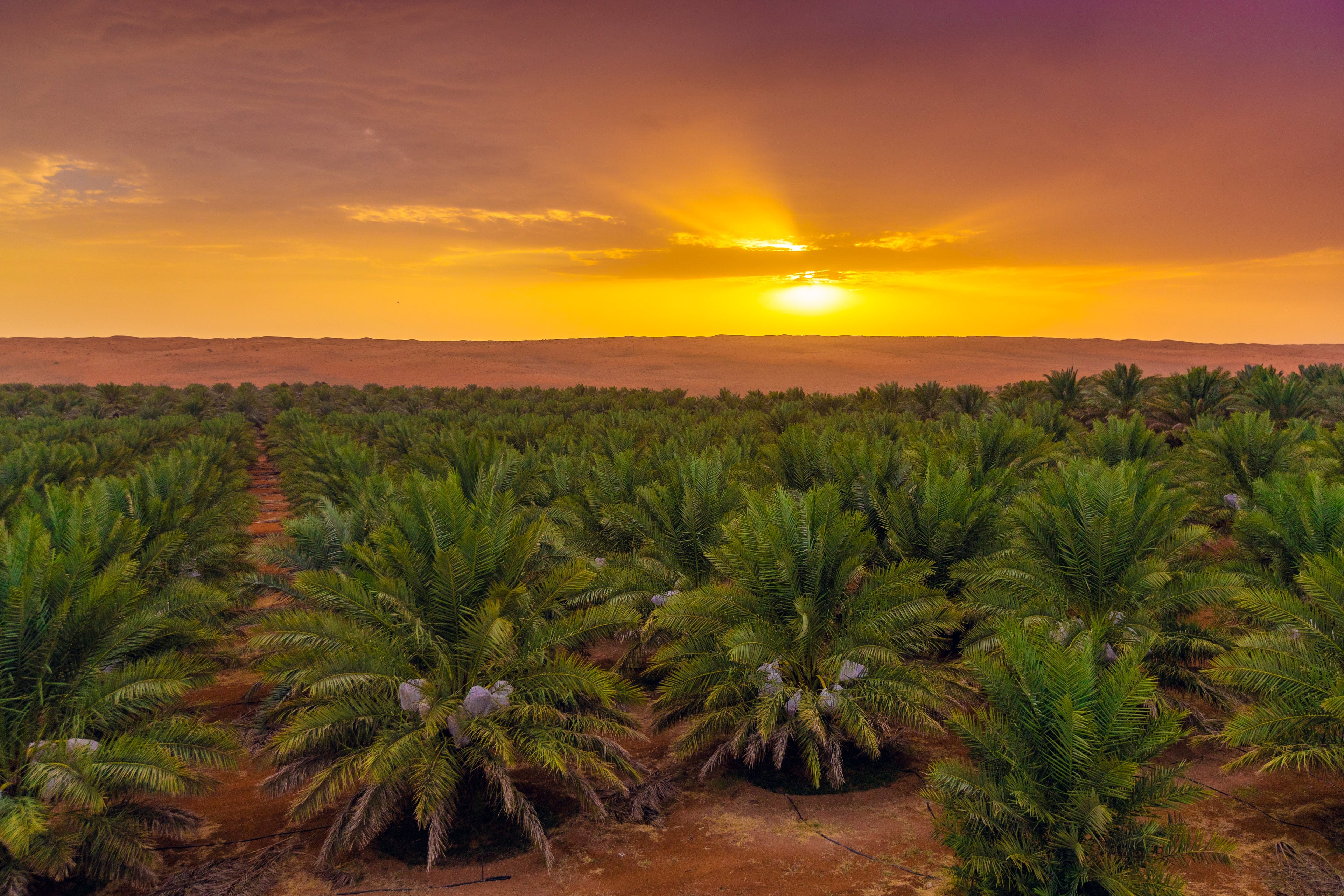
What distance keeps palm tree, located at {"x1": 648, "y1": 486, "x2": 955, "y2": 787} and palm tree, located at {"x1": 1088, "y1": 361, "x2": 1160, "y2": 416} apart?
668 inches

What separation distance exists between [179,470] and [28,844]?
29.7ft

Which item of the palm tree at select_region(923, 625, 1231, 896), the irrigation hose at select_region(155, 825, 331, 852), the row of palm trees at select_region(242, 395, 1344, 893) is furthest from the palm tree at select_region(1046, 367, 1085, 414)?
the irrigation hose at select_region(155, 825, 331, 852)

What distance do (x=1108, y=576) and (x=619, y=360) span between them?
284 ft

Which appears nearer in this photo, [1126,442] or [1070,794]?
[1070,794]

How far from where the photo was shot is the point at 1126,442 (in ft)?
42.3

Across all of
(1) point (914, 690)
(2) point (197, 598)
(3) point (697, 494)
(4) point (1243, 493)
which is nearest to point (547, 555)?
(3) point (697, 494)

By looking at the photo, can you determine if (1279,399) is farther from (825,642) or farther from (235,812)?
(235,812)

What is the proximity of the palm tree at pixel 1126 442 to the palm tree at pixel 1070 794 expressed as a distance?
933cm

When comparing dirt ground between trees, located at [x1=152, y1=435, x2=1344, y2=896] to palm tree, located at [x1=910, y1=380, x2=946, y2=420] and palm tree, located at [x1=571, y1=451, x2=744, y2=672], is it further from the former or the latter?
palm tree, located at [x1=910, y1=380, x2=946, y2=420]

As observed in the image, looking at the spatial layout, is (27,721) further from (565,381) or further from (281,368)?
(281,368)

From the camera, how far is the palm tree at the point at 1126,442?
42.7 ft

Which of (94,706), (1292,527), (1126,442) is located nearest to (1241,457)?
(1126,442)

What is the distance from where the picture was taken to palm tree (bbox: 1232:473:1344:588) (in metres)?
7.25

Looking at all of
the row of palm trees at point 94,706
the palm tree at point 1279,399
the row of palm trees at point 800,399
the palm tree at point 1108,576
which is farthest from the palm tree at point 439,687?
the palm tree at point 1279,399
